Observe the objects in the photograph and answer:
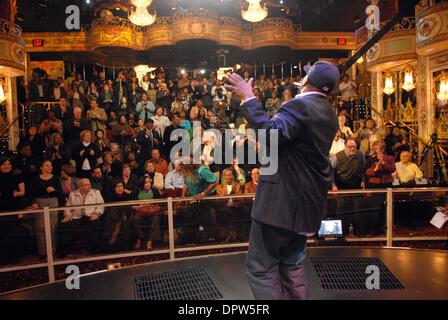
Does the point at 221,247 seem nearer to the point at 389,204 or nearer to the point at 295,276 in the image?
the point at 389,204

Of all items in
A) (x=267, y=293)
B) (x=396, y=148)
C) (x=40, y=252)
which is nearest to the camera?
(x=267, y=293)

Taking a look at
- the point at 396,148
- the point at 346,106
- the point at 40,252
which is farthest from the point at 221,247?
the point at 346,106

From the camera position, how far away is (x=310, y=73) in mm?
2137

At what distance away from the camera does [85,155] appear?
6449 millimetres

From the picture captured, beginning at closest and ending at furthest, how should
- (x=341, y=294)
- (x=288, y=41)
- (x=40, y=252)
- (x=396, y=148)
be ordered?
(x=341, y=294), (x=40, y=252), (x=396, y=148), (x=288, y=41)

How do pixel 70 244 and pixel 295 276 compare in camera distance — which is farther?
pixel 70 244

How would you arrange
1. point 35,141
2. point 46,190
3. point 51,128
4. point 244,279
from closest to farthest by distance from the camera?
point 244,279
point 46,190
point 35,141
point 51,128

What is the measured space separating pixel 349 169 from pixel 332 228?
1.16 metres

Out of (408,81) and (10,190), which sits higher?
(408,81)

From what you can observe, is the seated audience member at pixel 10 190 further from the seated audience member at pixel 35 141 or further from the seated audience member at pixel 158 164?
the seated audience member at pixel 158 164

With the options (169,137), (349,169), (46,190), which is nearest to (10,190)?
(46,190)

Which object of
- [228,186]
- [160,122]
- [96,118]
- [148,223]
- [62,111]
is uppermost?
[62,111]

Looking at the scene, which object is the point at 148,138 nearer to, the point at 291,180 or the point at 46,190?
the point at 46,190
